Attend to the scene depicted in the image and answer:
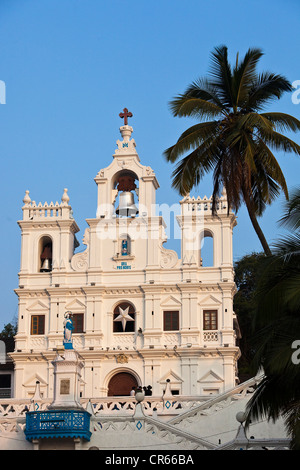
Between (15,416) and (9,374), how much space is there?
1734cm

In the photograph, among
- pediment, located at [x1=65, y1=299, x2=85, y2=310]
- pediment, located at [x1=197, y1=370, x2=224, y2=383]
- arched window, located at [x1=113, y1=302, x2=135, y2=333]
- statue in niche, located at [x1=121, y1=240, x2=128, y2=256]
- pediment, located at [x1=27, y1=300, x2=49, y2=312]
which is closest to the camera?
pediment, located at [x1=197, y1=370, x2=224, y2=383]

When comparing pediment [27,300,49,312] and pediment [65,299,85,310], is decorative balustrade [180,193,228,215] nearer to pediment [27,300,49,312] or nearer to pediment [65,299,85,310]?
pediment [65,299,85,310]

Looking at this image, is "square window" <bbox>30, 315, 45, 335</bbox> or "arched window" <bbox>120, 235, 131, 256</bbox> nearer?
"square window" <bbox>30, 315, 45, 335</bbox>

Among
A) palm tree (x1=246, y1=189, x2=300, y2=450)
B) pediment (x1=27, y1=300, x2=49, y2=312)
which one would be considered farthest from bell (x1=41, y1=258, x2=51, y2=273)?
palm tree (x1=246, y1=189, x2=300, y2=450)

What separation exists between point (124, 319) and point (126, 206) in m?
6.35

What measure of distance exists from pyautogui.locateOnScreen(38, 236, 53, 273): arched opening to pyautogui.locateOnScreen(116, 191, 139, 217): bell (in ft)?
14.5

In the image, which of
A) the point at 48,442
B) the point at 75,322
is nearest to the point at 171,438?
the point at 48,442

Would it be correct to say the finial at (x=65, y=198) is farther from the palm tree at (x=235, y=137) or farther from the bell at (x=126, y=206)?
the palm tree at (x=235, y=137)

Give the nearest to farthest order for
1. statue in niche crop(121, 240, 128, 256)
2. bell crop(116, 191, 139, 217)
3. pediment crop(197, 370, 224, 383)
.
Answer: pediment crop(197, 370, 224, 383) → statue in niche crop(121, 240, 128, 256) → bell crop(116, 191, 139, 217)

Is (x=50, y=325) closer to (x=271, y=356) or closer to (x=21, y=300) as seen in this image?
(x=21, y=300)

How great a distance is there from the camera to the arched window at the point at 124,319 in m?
51.0

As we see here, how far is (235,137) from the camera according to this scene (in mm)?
35688

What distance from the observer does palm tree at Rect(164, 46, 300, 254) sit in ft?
118

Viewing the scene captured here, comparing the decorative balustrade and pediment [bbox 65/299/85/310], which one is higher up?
the decorative balustrade
